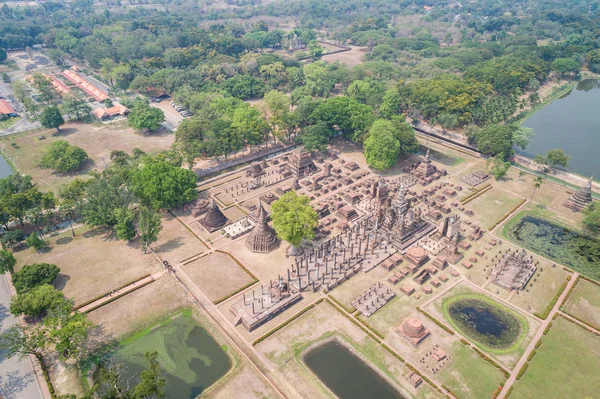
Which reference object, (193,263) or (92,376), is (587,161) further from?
(92,376)

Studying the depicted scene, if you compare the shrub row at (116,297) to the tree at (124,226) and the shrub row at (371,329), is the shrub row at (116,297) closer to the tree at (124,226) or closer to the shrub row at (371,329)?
the tree at (124,226)

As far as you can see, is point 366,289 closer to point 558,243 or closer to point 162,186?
point 558,243

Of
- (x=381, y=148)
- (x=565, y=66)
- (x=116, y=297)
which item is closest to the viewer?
(x=116, y=297)

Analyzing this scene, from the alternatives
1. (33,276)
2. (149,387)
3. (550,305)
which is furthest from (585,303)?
(33,276)

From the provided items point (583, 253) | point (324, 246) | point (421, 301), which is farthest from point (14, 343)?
point (583, 253)

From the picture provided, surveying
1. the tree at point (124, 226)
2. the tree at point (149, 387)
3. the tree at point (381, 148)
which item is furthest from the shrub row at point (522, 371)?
the tree at point (124, 226)
